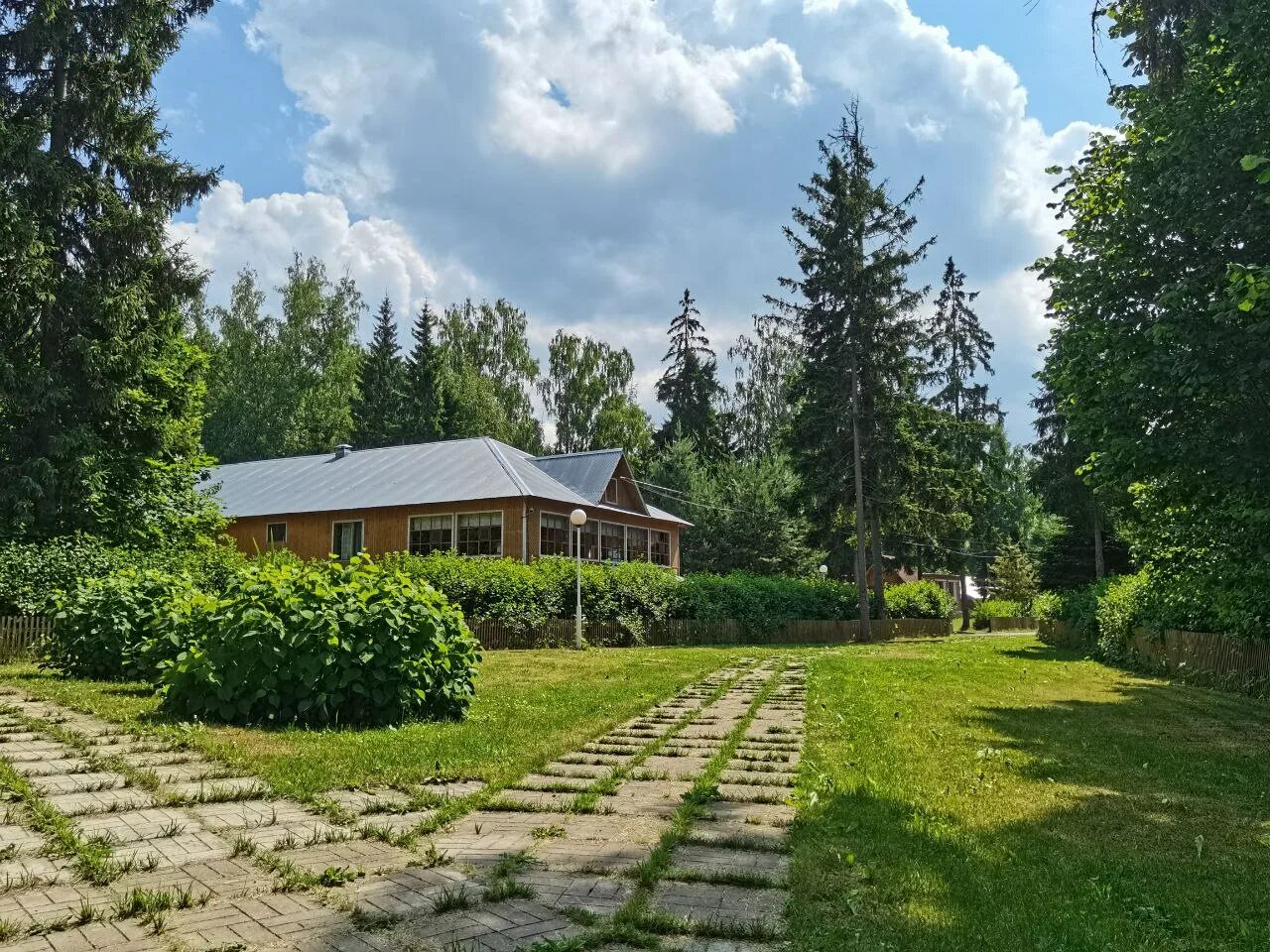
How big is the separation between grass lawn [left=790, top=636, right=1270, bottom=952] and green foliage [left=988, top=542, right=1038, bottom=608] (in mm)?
51480

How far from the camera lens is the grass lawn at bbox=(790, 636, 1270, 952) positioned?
321cm

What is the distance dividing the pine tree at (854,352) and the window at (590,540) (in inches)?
327

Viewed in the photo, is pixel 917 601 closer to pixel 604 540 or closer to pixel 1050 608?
pixel 1050 608

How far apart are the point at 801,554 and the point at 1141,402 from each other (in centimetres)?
3250

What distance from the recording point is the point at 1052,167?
13500mm

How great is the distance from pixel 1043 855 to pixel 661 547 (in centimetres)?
Result: 3448

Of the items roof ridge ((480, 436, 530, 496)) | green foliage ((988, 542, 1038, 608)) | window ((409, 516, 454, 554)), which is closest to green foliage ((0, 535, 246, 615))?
roof ridge ((480, 436, 530, 496))

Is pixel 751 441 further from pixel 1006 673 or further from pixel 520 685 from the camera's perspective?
pixel 520 685

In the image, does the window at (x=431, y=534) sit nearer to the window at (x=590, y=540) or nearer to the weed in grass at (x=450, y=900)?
the window at (x=590, y=540)

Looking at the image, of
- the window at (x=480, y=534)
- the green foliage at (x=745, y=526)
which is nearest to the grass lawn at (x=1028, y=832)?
the window at (x=480, y=534)

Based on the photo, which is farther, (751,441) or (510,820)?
(751,441)

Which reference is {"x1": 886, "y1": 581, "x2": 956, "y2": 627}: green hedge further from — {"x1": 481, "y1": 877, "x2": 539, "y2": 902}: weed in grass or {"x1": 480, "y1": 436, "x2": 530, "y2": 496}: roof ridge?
{"x1": 481, "y1": 877, "x2": 539, "y2": 902}: weed in grass

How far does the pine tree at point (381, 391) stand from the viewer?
5256 cm

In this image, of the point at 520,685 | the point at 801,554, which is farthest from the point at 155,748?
the point at 801,554
